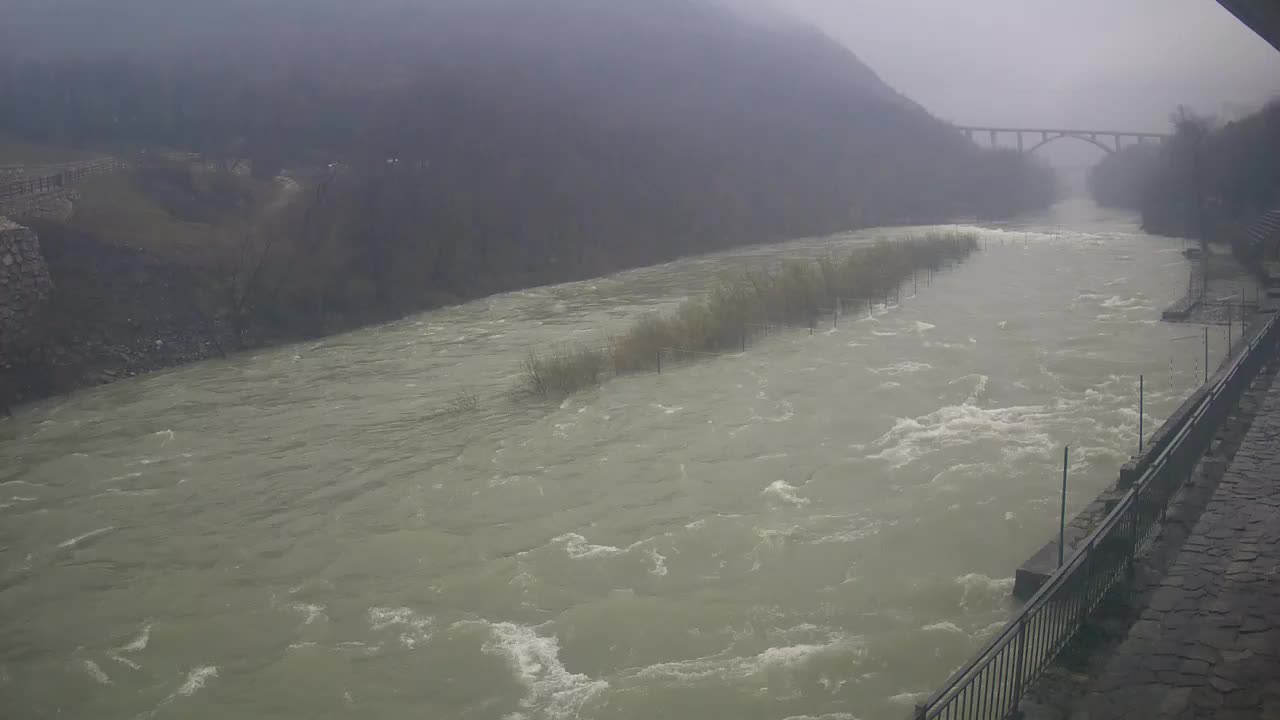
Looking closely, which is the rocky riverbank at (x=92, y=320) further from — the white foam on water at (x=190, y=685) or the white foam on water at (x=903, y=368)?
the white foam on water at (x=903, y=368)

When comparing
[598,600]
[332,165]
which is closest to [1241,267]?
[598,600]

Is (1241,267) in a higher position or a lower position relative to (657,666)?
higher

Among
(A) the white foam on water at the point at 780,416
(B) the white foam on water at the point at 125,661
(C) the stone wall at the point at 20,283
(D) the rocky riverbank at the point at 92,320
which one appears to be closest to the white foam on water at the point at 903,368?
(A) the white foam on water at the point at 780,416

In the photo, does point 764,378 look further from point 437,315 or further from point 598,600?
point 437,315

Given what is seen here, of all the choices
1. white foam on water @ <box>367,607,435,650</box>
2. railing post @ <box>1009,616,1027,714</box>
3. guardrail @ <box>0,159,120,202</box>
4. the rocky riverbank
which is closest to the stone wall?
the rocky riverbank

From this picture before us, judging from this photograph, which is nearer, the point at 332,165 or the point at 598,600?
the point at 598,600
